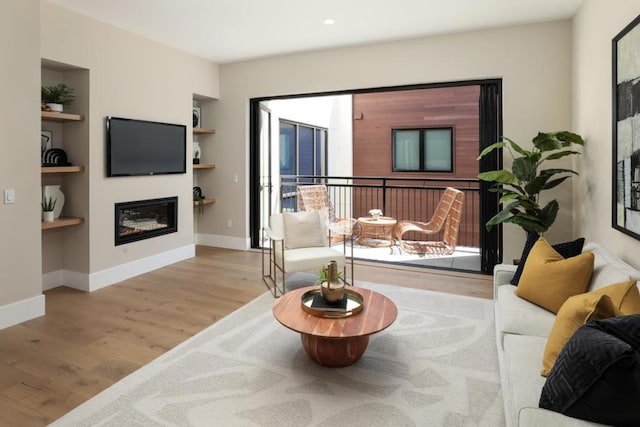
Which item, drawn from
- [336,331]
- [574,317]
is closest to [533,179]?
Result: [574,317]

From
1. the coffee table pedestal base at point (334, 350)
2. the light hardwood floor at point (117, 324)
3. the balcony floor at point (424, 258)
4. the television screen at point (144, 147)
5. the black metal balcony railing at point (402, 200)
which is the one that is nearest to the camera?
the light hardwood floor at point (117, 324)

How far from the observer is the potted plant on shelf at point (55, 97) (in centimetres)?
395

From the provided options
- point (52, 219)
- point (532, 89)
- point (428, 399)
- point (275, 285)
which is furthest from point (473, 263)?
point (52, 219)

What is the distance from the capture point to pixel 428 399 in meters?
2.24

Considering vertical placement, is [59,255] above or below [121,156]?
below

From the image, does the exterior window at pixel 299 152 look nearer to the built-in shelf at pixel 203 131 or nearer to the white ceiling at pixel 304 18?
the built-in shelf at pixel 203 131

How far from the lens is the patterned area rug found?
6.82 feet

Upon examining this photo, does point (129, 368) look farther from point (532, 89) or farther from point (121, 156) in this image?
point (532, 89)

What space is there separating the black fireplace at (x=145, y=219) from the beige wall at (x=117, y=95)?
0.24 feet

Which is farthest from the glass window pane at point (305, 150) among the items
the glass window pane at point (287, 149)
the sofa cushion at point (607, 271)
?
the sofa cushion at point (607, 271)

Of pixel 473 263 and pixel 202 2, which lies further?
pixel 473 263

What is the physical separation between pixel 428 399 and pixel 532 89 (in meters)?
3.62

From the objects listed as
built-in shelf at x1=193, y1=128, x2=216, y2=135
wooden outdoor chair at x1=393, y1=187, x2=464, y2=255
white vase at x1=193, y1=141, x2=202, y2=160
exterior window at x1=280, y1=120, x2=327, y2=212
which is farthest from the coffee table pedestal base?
exterior window at x1=280, y1=120, x2=327, y2=212

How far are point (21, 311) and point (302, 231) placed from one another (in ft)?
8.57
